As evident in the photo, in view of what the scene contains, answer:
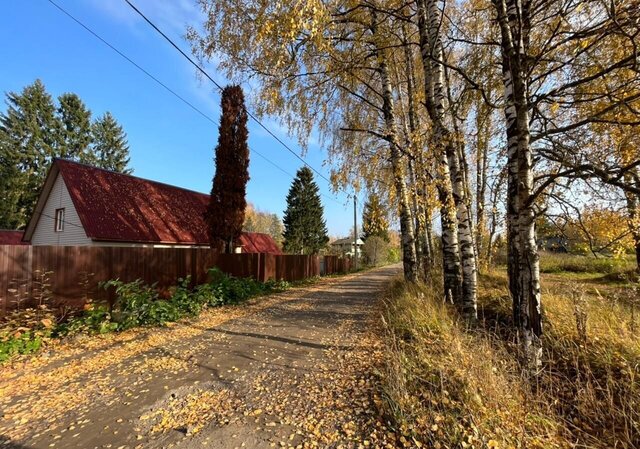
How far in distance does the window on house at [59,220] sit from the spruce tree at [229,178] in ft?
23.5

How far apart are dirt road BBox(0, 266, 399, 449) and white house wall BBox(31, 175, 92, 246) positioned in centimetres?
1001

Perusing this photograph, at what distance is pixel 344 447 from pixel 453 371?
1360 mm

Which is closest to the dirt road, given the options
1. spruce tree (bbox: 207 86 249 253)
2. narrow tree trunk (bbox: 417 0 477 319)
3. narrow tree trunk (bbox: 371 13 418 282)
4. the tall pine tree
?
narrow tree trunk (bbox: 417 0 477 319)

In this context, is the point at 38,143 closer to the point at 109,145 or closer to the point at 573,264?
the point at 109,145

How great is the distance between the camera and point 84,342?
583 cm

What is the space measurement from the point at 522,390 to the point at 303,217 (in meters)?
27.6

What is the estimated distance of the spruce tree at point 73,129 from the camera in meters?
35.8

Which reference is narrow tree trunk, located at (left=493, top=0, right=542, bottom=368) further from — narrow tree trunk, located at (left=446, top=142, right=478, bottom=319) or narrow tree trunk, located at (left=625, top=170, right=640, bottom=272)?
narrow tree trunk, located at (left=625, top=170, right=640, bottom=272)

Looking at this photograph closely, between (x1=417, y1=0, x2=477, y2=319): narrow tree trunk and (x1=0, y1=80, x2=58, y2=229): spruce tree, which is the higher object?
(x1=0, y1=80, x2=58, y2=229): spruce tree

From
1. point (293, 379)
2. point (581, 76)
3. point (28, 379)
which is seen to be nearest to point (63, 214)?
point (28, 379)

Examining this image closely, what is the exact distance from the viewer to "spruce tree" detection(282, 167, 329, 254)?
98.6 ft

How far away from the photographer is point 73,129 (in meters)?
37.2

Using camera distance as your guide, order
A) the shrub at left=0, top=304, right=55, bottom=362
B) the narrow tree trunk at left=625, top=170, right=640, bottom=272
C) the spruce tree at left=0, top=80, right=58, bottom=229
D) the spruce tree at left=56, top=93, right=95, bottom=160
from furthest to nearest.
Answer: the spruce tree at left=56, top=93, right=95, bottom=160
the spruce tree at left=0, top=80, right=58, bottom=229
the narrow tree trunk at left=625, top=170, right=640, bottom=272
the shrub at left=0, top=304, right=55, bottom=362

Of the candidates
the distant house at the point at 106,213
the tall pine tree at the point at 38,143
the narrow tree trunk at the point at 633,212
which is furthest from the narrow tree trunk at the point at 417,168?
the tall pine tree at the point at 38,143
